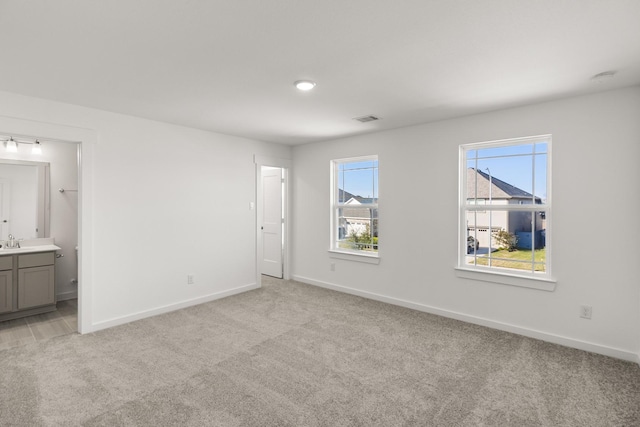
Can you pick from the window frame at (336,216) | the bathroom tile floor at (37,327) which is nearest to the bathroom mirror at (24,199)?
the bathroom tile floor at (37,327)

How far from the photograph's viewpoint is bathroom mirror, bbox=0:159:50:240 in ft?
13.8

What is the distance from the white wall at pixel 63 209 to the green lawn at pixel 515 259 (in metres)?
5.50

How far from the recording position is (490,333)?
3.42 metres

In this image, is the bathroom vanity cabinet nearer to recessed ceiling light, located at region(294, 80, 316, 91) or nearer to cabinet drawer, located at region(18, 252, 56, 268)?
cabinet drawer, located at region(18, 252, 56, 268)

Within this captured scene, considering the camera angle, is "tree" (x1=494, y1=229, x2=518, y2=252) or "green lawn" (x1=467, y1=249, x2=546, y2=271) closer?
"green lawn" (x1=467, y1=249, x2=546, y2=271)

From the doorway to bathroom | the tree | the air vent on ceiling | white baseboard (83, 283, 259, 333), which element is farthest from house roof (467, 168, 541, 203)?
the doorway to bathroom

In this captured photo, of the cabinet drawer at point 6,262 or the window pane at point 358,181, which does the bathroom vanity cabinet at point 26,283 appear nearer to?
the cabinet drawer at point 6,262

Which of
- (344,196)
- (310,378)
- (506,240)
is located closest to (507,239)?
(506,240)

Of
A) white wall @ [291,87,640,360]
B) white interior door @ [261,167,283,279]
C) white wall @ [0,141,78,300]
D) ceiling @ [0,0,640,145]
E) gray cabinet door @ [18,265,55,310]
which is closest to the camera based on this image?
ceiling @ [0,0,640,145]

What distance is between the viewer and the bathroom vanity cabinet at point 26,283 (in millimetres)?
3750

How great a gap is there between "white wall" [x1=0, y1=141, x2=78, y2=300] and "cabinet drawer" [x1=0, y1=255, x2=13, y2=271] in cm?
77

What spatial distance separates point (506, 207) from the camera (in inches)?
140

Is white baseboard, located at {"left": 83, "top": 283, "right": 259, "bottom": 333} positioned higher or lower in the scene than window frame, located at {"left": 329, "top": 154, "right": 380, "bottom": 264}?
lower

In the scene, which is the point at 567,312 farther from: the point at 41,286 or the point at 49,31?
the point at 41,286
